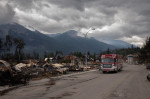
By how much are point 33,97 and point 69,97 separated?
202cm

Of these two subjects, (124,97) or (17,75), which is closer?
(124,97)

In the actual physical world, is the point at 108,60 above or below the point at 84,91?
above

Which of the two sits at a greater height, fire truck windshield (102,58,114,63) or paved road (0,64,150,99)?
fire truck windshield (102,58,114,63)

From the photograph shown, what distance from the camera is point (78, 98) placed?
10844 millimetres

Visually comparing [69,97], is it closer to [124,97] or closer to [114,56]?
[124,97]

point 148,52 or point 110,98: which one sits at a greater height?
point 148,52

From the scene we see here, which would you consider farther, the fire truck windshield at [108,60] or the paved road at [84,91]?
the fire truck windshield at [108,60]

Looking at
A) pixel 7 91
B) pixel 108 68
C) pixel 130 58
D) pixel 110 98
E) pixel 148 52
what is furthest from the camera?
pixel 130 58

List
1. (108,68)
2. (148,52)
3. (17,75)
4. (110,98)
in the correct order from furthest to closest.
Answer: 1. (148,52)
2. (108,68)
3. (17,75)
4. (110,98)

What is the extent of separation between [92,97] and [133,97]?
2.23 meters

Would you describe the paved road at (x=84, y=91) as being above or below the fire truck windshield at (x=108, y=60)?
below

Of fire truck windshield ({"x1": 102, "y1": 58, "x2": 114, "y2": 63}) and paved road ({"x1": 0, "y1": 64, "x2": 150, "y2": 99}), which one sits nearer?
paved road ({"x1": 0, "y1": 64, "x2": 150, "y2": 99})

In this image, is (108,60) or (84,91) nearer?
(84,91)

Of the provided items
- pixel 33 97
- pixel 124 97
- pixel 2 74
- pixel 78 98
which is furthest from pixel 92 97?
pixel 2 74
